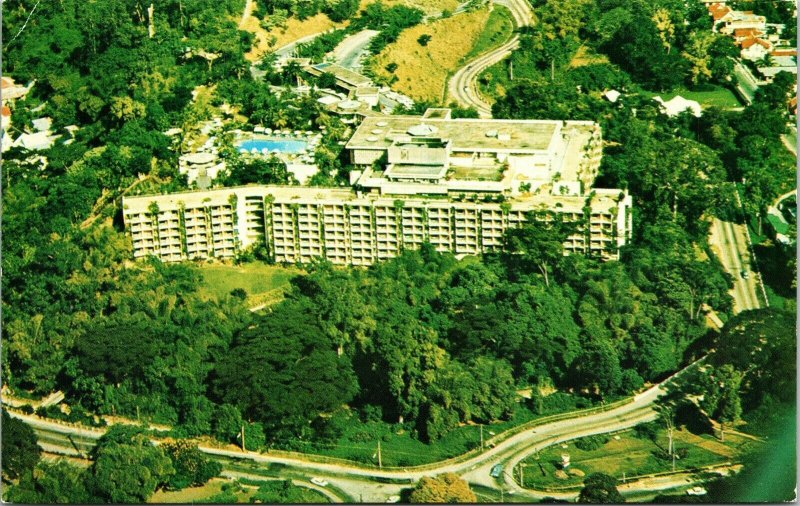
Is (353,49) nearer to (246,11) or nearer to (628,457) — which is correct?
(246,11)

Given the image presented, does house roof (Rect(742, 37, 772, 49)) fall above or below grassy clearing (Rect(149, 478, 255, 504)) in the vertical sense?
above

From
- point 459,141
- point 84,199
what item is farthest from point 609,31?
point 84,199

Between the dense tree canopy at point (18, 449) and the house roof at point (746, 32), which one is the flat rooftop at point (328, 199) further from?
the house roof at point (746, 32)

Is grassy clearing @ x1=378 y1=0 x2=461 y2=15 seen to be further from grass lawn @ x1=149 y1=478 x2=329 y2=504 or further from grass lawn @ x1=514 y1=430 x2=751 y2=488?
grass lawn @ x1=149 y1=478 x2=329 y2=504

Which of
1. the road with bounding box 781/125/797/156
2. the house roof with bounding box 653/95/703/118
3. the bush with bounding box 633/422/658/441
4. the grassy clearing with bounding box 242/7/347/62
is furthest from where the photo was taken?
the grassy clearing with bounding box 242/7/347/62

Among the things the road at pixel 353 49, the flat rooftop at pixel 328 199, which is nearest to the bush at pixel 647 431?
the flat rooftop at pixel 328 199

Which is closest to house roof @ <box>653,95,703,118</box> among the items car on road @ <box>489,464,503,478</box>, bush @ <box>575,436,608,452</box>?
bush @ <box>575,436,608,452</box>
